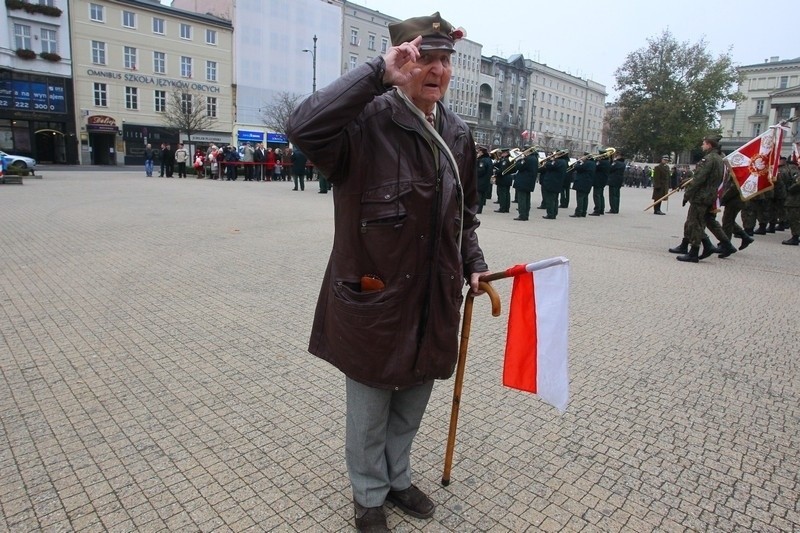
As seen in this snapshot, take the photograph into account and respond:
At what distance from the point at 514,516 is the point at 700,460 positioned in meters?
1.27

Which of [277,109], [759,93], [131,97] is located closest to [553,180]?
[277,109]

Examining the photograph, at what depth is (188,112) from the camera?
43250 millimetres

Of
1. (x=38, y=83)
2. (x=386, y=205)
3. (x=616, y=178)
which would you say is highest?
(x=38, y=83)

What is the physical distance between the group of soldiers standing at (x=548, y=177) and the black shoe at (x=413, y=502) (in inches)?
460

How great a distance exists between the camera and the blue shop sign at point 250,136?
5284 cm

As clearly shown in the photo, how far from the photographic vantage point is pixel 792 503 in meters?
2.78

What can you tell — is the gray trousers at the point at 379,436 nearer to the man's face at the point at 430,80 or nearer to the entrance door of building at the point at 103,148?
the man's face at the point at 430,80

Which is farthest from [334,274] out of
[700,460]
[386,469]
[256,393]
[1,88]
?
[1,88]

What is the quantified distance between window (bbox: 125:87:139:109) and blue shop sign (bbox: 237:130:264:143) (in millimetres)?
9157

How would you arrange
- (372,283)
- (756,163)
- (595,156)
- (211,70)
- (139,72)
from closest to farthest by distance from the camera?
(372,283) → (756,163) → (595,156) → (139,72) → (211,70)

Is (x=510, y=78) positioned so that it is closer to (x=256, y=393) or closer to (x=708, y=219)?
(x=708, y=219)

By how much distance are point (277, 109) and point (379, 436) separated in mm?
51474

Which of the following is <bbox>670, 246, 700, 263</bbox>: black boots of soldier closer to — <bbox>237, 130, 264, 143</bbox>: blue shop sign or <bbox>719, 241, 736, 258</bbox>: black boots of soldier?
<bbox>719, 241, 736, 258</bbox>: black boots of soldier

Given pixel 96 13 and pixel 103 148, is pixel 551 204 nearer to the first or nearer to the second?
pixel 103 148
